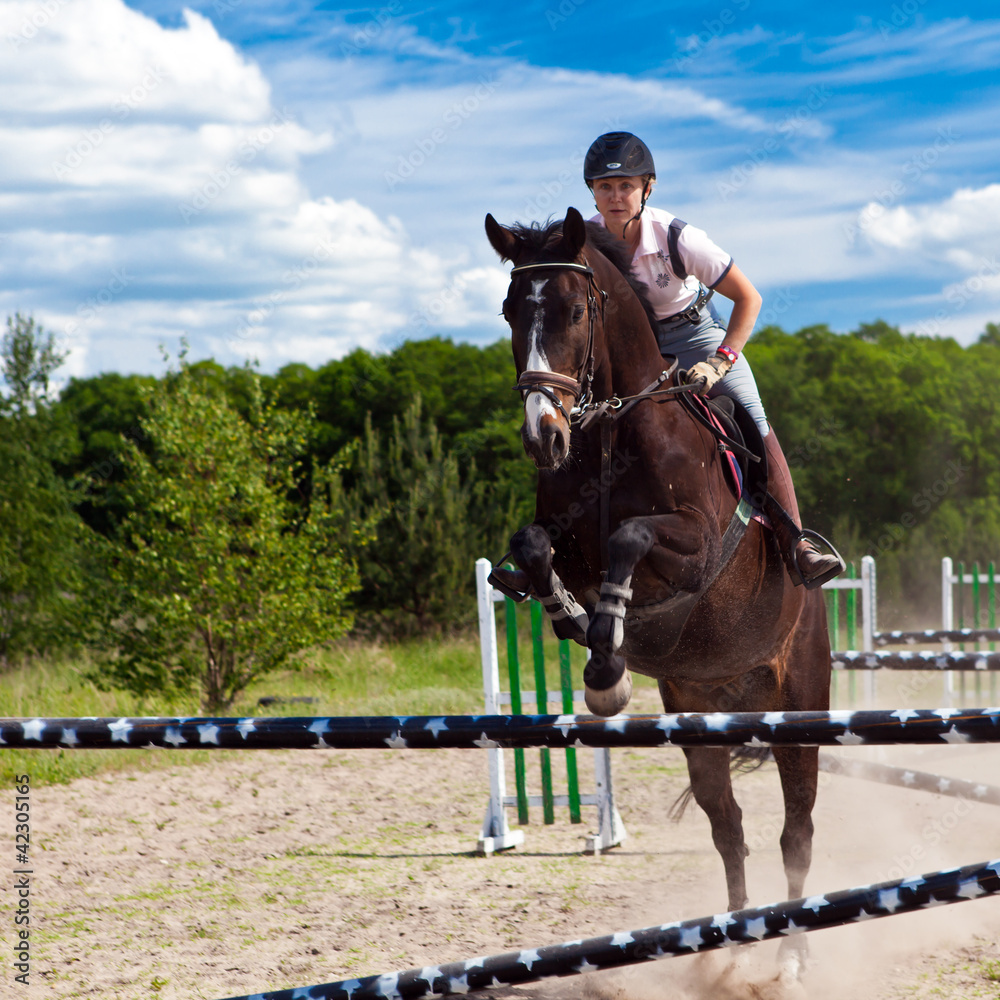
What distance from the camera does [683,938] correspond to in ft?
7.95

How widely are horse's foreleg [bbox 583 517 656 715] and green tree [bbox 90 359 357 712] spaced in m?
7.17

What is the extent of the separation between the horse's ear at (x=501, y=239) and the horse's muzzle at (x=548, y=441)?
78 centimetres

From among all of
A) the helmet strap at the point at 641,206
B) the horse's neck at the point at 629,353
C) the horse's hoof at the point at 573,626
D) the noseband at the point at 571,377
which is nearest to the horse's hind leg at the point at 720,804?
the horse's hoof at the point at 573,626

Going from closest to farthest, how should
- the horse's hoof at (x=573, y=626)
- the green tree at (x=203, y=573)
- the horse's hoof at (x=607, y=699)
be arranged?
the horse's hoof at (x=607, y=699), the horse's hoof at (x=573, y=626), the green tree at (x=203, y=573)

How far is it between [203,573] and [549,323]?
7315 mm

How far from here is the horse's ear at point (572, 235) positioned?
11.3 feet

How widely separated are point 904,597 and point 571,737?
81.8 ft

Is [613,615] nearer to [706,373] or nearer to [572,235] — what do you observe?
[706,373]

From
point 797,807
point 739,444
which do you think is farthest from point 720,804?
point 739,444

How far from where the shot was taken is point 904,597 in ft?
82.3

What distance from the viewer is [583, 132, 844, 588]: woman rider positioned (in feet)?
12.1

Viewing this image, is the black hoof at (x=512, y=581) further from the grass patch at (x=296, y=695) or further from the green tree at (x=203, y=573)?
the green tree at (x=203, y=573)

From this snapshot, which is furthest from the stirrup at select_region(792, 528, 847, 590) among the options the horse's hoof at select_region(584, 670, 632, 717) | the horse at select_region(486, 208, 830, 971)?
the horse's hoof at select_region(584, 670, 632, 717)

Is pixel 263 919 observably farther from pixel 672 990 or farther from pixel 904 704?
pixel 904 704
